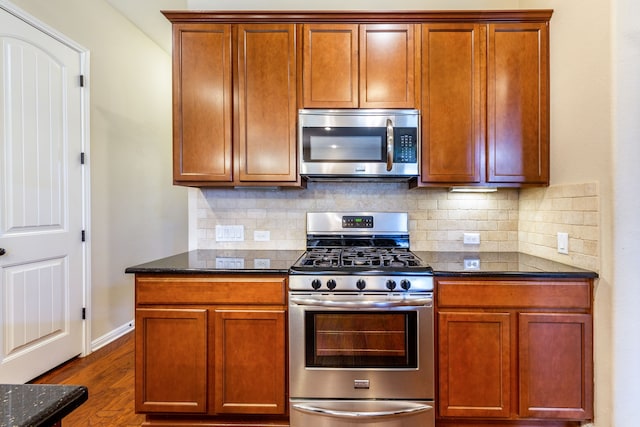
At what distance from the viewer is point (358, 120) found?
2.11 m

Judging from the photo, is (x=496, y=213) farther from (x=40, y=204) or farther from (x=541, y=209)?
(x=40, y=204)

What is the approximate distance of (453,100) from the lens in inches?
83.9

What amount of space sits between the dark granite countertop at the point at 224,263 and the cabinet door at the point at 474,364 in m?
0.96

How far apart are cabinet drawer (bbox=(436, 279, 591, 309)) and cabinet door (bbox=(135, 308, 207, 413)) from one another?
1.32 metres

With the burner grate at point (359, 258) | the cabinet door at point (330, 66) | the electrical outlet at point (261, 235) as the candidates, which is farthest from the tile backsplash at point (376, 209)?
the cabinet door at point (330, 66)

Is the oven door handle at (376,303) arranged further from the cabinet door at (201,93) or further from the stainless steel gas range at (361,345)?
the cabinet door at (201,93)

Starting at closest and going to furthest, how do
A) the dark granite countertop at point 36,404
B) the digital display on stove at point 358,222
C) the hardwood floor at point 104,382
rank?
the dark granite countertop at point 36,404, the hardwood floor at point 104,382, the digital display on stove at point 358,222

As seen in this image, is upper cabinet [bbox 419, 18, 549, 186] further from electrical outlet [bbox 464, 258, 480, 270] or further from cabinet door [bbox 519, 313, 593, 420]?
cabinet door [bbox 519, 313, 593, 420]

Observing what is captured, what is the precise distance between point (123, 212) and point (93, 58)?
1.40m

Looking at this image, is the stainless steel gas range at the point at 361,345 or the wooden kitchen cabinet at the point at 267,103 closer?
the stainless steel gas range at the point at 361,345

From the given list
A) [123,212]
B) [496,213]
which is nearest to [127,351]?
[123,212]

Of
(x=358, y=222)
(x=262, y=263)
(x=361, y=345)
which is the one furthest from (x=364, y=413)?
(x=358, y=222)

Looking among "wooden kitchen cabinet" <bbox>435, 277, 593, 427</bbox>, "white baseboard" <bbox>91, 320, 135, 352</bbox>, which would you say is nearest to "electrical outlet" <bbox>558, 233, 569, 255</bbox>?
"wooden kitchen cabinet" <bbox>435, 277, 593, 427</bbox>

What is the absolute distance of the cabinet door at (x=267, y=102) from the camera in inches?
84.8
